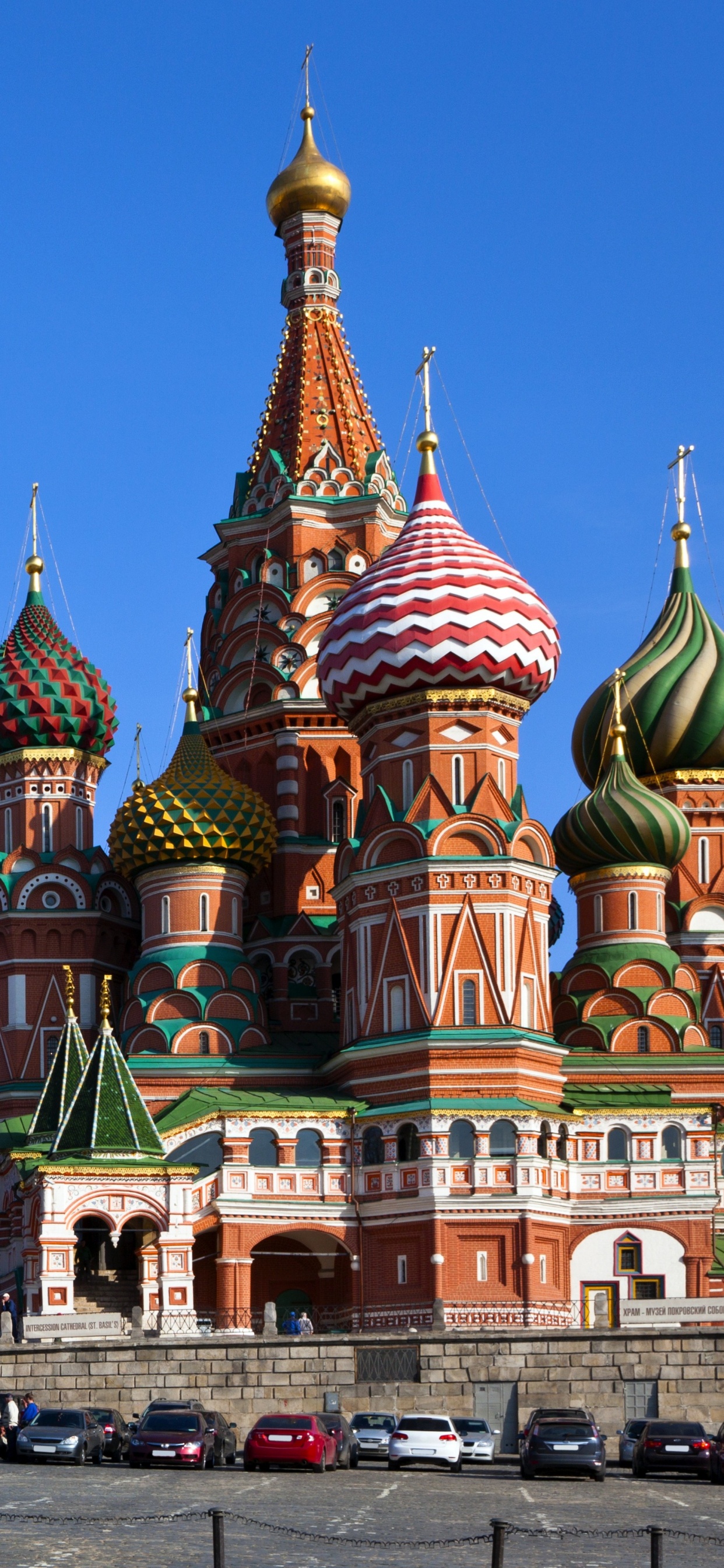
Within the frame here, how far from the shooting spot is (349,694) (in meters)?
52.9

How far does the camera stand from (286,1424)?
30.5m

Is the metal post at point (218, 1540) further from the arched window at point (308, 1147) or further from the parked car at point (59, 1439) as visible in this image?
the arched window at point (308, 1147)

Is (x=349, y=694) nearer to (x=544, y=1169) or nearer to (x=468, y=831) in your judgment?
(x=468, y=831)

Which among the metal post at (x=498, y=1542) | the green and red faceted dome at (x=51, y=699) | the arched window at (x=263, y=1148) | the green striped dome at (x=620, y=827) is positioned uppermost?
the green and red faceted dome at (x=51, y=699)

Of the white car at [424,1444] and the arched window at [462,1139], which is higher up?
the arched window at [462,1139]

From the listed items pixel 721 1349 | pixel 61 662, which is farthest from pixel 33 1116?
pixel 721 1349

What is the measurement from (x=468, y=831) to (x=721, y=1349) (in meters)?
14.8

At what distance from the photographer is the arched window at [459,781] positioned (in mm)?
51469

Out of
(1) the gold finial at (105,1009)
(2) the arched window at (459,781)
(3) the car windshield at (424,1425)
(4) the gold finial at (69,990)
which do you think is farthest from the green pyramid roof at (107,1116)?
(3) the car windshield at (424,1425)

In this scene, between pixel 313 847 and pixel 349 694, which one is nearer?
pixel 349 694

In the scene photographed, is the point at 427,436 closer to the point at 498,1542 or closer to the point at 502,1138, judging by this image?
the point at 502,1138

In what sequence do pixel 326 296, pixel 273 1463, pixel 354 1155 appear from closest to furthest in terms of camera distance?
1. pixel 273 1463
2. pixel 354 1155
3. pixel 326 296

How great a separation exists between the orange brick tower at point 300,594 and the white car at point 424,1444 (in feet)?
70.5

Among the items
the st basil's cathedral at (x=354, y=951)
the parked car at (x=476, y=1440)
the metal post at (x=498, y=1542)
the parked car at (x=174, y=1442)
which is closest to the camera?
the metal post at (x=498, y=1542)
